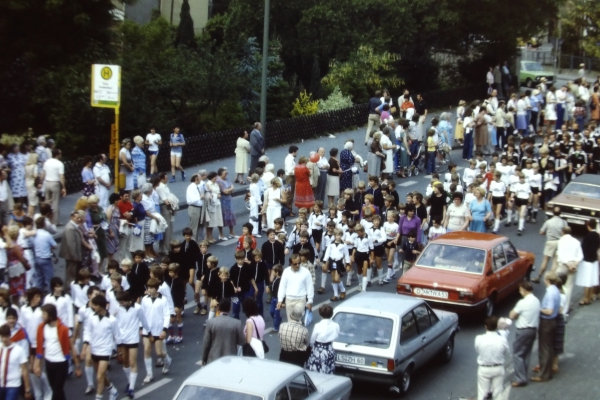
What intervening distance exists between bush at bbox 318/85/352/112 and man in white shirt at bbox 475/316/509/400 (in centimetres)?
2368

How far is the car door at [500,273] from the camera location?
16.9m

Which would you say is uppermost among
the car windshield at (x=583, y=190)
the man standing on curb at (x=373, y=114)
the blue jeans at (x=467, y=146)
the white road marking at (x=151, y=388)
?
the man standing on curb at (x=373, y=114)

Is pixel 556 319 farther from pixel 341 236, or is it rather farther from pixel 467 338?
pixel 341 236

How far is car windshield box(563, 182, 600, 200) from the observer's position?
23.4m

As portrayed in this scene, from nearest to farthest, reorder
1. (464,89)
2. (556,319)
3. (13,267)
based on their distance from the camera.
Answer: (556,319) → (13,267) → (464,89)

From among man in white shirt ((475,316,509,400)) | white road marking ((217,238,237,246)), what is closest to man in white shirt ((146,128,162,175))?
white road marking ((217,238,237,246))

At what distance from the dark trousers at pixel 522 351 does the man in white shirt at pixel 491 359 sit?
1177 millimetres

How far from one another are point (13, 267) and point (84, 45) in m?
17.0

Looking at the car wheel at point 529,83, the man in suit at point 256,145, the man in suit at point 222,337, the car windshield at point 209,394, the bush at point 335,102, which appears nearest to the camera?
the car windshield at point 209,394

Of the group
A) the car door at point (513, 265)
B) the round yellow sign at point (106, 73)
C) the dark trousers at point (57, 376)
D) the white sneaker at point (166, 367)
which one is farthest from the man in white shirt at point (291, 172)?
the dark trousers at point (57, 376)

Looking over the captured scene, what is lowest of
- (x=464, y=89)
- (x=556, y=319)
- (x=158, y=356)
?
(x=158, y=356)

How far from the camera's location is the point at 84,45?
30938mm

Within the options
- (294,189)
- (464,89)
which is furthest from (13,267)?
(464,89)

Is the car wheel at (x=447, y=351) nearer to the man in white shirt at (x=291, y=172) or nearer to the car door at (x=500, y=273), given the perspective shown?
the car door at (x=500, y=273)
